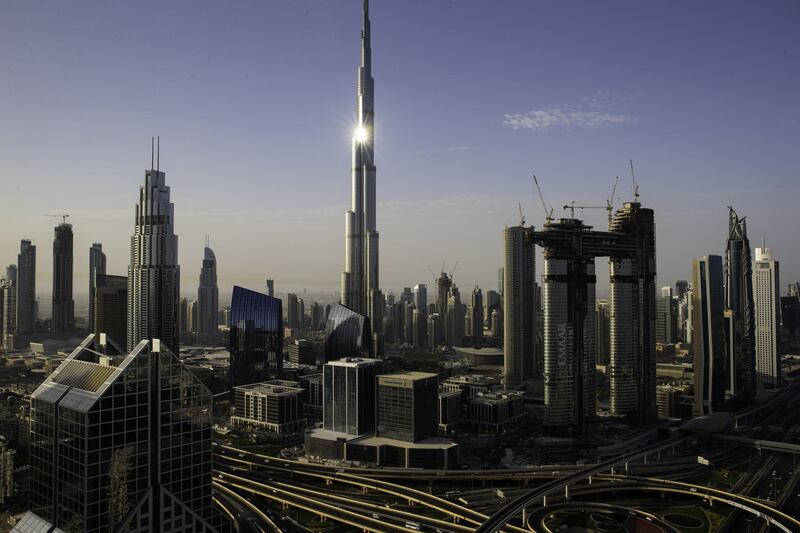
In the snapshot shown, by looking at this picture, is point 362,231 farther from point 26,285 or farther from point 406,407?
point 406,407

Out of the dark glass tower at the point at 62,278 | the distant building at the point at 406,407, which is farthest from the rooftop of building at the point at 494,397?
the dark glass tower at the point at 62,278

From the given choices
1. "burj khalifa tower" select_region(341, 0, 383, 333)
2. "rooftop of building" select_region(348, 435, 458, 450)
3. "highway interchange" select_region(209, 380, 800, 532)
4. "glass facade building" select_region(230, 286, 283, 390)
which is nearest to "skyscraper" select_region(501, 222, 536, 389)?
"glass facade building" select_region(230, 286, 283, 390)

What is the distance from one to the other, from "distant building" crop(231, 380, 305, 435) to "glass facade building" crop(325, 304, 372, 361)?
734 inches

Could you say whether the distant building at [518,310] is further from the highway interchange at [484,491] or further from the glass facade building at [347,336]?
the highway interchange at [484,491]

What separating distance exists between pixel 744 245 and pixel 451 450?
60.1 m

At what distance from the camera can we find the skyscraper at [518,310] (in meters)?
97.5

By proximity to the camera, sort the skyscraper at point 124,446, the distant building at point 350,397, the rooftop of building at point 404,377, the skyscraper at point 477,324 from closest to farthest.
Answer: the skyscraper at point 124,446
the rooftop of building at point 404,377
the distant building at point 350,397
the skyscraper at point 477,324

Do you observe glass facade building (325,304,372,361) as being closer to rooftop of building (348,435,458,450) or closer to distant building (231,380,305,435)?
distant building (231,380,305,435)

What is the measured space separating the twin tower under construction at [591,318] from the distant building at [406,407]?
614 inches

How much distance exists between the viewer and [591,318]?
7094 cm

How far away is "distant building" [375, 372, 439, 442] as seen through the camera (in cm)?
5741

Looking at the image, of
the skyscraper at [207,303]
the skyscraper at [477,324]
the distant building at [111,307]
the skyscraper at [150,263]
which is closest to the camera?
the skyscraper at [150,263]

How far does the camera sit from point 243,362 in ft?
302

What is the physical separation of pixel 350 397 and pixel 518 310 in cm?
4554
